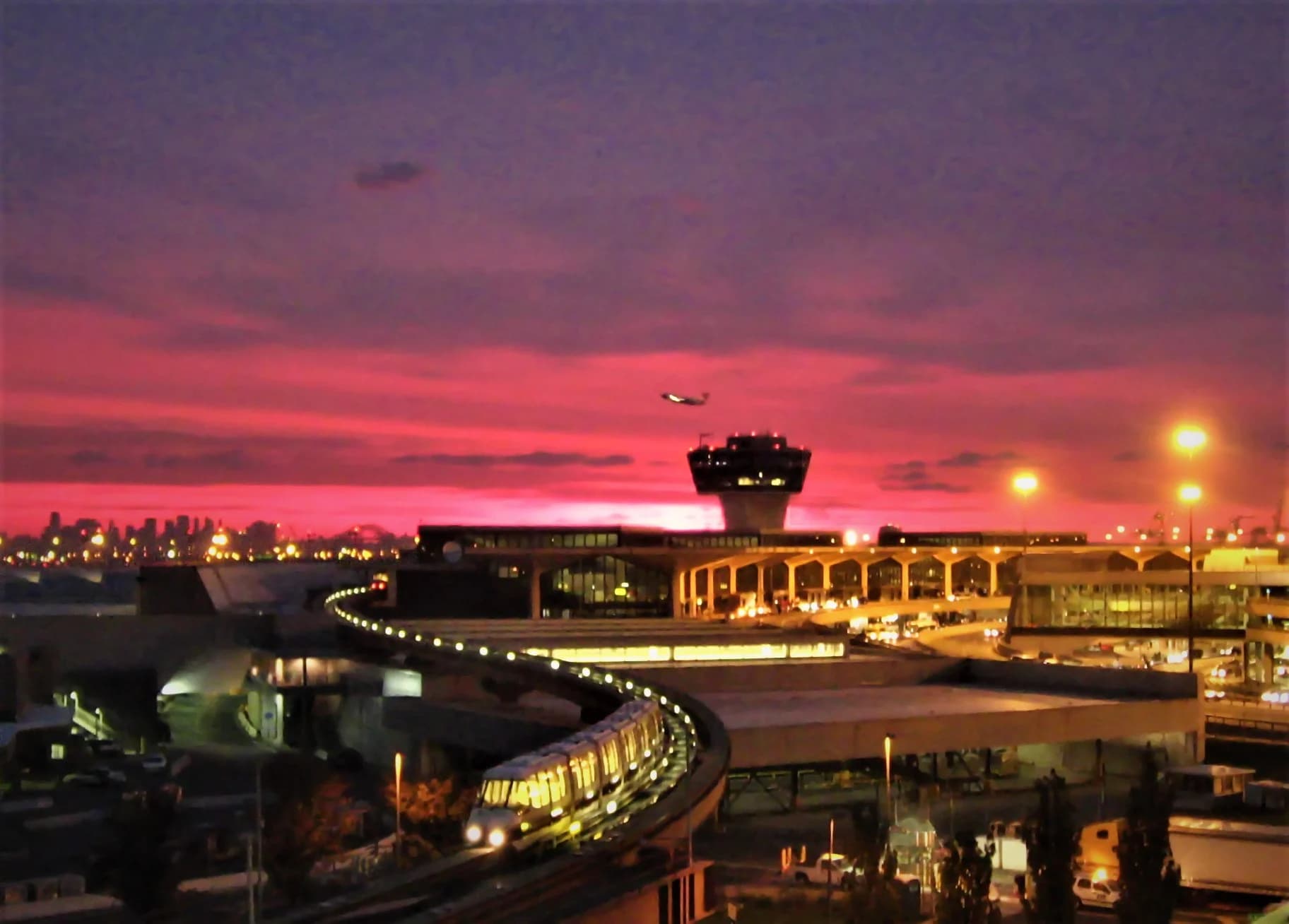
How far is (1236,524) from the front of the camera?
378 feet

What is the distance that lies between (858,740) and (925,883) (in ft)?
46.1

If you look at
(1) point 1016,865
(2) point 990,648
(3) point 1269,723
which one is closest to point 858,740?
(1) point 1016,865

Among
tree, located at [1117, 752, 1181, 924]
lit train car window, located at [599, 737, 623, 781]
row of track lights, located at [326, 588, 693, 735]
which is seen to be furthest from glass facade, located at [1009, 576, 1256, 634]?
tree, located at [1117, 752, 1181, 924]

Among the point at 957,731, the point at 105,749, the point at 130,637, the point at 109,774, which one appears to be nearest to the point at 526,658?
the point at 109,774

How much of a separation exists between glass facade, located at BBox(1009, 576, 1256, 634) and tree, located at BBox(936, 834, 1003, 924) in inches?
2245

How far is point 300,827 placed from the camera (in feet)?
86.2

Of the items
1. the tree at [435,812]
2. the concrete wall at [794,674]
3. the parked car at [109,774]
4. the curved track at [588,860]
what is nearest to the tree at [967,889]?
the curved track at [588,860]

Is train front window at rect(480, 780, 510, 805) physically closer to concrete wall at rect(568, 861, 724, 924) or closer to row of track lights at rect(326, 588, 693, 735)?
concrete wall at rect(568, 861, 724, 924)

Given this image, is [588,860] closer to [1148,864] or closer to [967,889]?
[967,889]

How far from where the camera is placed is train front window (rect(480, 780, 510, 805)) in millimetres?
22547

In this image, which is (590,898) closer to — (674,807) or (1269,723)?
(674,807)

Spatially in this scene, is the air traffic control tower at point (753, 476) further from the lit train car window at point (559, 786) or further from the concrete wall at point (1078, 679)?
the lit train car window at point (559, 786)

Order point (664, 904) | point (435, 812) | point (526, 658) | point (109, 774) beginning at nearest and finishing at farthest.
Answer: point (664, 904) → point (435, 812) → point (109, 774) → point (526, 658)

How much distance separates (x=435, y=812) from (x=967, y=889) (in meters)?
16.3
